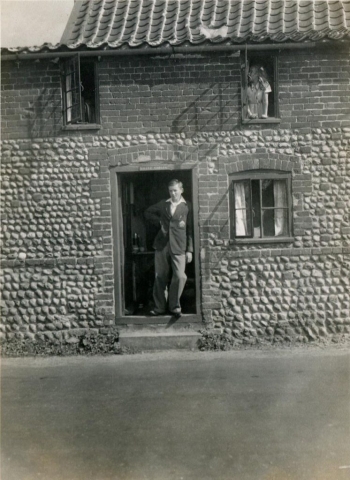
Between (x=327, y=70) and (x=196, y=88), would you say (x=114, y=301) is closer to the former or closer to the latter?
(x=196, y=88)

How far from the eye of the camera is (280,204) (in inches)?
398

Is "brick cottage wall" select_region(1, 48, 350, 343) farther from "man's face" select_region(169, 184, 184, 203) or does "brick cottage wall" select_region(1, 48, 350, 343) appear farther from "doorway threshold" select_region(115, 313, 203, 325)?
"man's face" select_region(169, 184, 184, 203)

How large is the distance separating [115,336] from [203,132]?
388cm

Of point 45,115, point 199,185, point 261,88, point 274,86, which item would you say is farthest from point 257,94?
point 45,115

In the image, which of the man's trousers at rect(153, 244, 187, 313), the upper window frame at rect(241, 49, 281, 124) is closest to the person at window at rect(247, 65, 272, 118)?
the upper window frame at rect(241, 49, 281, 124)

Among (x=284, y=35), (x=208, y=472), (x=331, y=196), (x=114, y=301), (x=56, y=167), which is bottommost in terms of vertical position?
(x=208, y=472)

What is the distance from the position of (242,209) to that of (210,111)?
5.90ft

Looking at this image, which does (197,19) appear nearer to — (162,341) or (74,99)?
(74,99)

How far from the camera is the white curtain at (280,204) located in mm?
10078

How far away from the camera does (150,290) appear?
1151cm

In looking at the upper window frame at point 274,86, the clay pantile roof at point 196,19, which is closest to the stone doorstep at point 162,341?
the upper window frame at point 274,86

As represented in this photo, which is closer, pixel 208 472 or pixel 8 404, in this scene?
pixel 208 472

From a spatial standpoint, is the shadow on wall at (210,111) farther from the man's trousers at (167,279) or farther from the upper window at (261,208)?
the man's trousers at (167,279)

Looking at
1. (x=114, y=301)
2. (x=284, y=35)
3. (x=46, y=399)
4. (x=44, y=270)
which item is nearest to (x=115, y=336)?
(x=114, y=301)
